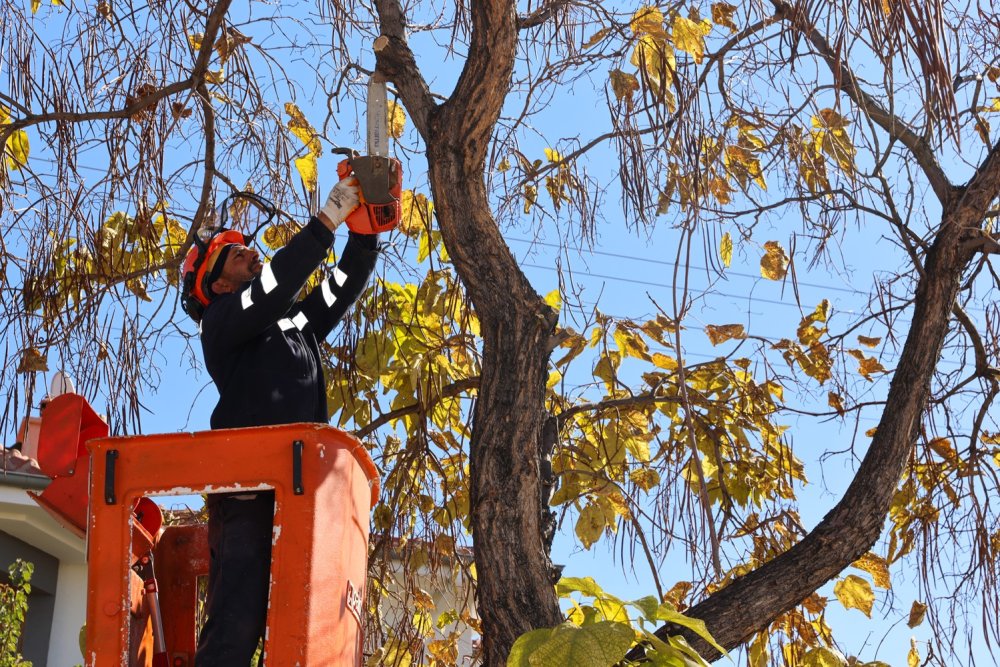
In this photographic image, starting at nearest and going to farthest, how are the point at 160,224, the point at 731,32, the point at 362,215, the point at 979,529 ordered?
the point at 362,215 < the point at 979,529 < the point at 731,32 < the point at 160,224

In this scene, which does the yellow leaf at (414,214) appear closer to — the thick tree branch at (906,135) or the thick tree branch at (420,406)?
the thick tree branch at (420,406)

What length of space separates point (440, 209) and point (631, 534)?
129 cm

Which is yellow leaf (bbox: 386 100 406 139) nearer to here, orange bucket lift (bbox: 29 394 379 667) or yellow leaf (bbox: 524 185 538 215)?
yellow leaf (bbox: 524 185 538 215)

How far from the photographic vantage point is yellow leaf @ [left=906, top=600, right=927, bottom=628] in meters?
4.05

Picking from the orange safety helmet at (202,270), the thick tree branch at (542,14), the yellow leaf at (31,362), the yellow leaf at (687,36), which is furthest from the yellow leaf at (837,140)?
the yellow leaf at (31,362)

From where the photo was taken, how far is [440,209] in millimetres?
3121

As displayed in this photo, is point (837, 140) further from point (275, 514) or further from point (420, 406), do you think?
point (275, 514)

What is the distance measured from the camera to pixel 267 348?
3045mm

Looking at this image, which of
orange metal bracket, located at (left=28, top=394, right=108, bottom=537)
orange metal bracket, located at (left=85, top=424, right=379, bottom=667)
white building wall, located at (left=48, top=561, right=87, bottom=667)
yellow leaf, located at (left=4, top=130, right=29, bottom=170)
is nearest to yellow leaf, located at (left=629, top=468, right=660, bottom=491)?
orange metal bracket, located at (left=85, top=424, right=379, bottom=667)

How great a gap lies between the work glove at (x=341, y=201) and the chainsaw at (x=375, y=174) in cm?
2

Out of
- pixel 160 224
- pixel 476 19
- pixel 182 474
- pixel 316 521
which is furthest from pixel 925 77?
pixel 160 224

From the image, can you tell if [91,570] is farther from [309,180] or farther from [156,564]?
[309,180]

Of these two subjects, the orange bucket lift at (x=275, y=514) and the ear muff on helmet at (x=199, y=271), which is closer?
the orange bucket lift at (x=275, y=514)

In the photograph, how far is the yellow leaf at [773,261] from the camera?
4426 mm
